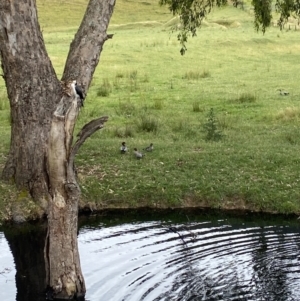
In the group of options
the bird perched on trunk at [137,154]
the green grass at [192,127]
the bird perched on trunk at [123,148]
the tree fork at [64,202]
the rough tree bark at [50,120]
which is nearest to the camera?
the tree fork at [64,202]

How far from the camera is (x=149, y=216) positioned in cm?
1328

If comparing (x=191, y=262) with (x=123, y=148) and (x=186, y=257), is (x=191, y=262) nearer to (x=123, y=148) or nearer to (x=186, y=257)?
(x=186, y=257)

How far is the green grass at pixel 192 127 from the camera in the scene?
13.9 metres

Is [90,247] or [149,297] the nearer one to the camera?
[149,297]

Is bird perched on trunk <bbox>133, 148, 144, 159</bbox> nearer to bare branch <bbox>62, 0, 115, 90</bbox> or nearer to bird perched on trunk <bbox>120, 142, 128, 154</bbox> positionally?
bird perched on trunk <bbox>120, 142, 128, 154</bbox>

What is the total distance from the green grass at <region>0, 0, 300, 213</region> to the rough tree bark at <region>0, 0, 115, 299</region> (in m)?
1.55

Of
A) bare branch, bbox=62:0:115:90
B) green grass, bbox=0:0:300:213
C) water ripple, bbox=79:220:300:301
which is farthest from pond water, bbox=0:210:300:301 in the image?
bare branch, bbox=62:0:115:90

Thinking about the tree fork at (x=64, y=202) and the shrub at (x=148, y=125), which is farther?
the shrub at (x=148, y=125)

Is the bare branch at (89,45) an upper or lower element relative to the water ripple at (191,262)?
upper

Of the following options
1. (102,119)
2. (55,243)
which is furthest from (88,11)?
(55,243)

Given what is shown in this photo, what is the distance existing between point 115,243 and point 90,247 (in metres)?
0.46

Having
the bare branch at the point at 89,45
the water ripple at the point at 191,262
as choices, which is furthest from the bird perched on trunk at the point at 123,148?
the bare branch at the point at 89,45

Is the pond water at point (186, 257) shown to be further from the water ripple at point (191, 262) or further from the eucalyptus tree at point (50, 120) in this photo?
the eucalyptus tree at point (50, 120)

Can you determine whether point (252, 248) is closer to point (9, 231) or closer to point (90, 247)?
point (90, 247)
